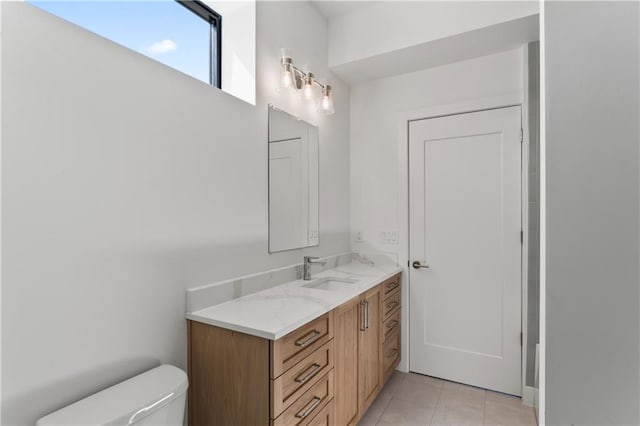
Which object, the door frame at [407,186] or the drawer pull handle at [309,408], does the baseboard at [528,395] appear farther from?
the drawer pull handle at [309,408]

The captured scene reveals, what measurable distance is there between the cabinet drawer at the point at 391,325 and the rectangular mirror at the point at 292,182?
2.51ft

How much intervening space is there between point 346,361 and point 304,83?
1.72 m

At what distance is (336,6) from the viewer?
8.00ft

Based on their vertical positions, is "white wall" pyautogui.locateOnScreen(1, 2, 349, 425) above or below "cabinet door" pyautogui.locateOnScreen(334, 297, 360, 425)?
above

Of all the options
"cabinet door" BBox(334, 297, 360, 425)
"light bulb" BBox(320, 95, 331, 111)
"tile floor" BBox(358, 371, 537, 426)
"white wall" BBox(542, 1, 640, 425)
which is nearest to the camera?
"white wall" BBox(542, 1, 640, 425)

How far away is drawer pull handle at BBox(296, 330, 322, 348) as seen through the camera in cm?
137

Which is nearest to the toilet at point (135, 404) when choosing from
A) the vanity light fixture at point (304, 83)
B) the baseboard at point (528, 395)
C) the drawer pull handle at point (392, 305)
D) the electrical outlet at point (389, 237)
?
the drawer pull handle at point (392, 305)

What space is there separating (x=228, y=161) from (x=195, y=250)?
1.58 feet

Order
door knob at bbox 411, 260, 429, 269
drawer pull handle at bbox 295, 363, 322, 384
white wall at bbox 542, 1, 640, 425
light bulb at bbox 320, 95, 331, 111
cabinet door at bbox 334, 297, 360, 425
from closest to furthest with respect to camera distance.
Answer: white wall at bbox 542, 1, 640, 425
drawer pull handle at bbox 295, 363, 322, 384
cabinet door at bbox 334, 297, 360, 425
light bulb at bbox 320, 95, 331, 111
door knob at bbox 411, 260, 429, 269

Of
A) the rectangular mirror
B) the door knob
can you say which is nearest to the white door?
the door knob

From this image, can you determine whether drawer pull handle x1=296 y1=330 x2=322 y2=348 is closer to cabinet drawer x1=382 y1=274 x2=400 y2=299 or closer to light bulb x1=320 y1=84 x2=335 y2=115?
cabinet drawer x1=382 y1=274 x2=400 y2=299

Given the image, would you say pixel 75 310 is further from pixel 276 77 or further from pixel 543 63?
pixel 276 77

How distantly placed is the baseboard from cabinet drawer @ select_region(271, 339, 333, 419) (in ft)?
4.91

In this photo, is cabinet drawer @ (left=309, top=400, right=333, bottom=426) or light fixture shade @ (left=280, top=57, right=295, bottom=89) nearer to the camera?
cabinet drawer @ (left=309, top=400, right=333, bottom=426)
